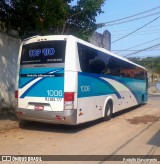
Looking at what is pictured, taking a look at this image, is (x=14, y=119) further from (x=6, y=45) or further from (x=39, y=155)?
(x=39, y=155)

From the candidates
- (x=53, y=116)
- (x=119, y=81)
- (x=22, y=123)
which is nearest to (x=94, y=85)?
(x=53, y=116)

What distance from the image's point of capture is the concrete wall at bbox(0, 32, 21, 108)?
1484 centimetres

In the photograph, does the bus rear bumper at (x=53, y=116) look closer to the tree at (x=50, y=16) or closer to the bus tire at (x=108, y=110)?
the bus tire at (x=108, y=110)

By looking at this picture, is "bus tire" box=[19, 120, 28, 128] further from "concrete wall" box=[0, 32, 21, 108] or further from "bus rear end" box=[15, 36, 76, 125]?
"concrete wall" box=[0, 32, 21, 108]

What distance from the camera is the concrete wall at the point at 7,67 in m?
14.8

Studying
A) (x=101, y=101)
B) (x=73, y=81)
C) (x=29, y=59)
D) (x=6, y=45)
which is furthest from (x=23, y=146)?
(x=6, y=45)

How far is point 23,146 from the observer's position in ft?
27.6

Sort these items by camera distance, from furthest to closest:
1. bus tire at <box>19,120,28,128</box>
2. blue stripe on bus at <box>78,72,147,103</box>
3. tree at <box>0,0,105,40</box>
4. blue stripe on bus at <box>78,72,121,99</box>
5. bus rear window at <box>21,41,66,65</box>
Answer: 1. tree at <box>0,0,105,40</box>
2. bus tire at <box>19,120,28,128</box>
3. blue stripe on bus at <box>78,72,147,103</box>
4. blue stripe on bus at <box>78,72,121,99</box>
5. bus rear window at <box>21,41,66,65</box>

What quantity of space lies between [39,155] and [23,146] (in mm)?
1057

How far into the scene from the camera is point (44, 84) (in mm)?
10531

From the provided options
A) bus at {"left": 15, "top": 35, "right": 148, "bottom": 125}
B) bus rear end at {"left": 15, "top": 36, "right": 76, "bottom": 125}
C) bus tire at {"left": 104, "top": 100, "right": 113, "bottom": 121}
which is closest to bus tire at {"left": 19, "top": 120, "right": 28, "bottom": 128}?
bus at {"left": 15, "top": 35, "right": 148, "bottom": 125}

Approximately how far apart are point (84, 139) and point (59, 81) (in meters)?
2.03

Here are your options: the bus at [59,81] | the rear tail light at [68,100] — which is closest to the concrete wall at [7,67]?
the bus at [59,81]

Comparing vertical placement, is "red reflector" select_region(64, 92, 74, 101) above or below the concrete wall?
below
